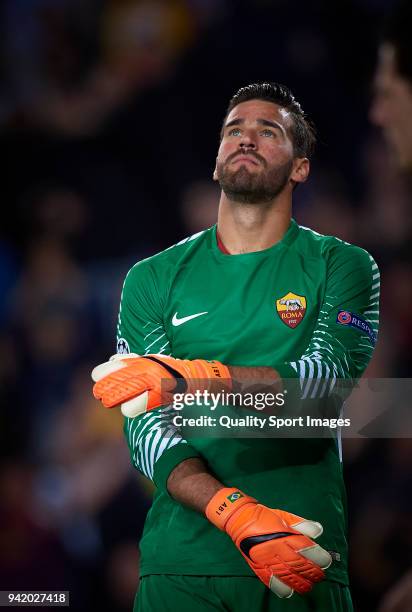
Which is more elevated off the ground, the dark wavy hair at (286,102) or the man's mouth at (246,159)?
the dark wavy hair at (286,102)

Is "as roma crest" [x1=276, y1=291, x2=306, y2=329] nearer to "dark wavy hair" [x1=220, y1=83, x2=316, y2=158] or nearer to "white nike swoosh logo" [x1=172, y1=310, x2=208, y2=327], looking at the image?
"white nike swoosh logo" [x1=172, y1=310, x2=208, y2=327]

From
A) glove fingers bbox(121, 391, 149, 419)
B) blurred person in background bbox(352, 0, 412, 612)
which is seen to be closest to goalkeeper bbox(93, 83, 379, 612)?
glove fingers bbox(121, 391, 149, 419)

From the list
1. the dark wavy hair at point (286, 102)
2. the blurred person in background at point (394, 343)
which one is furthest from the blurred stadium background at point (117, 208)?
the dark wavy hair at point (286, 102)

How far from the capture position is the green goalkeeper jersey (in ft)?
7.52

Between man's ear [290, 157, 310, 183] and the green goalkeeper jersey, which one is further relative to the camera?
man's ear [290, 157, 310, 183]

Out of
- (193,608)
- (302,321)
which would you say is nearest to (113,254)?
(302,321)

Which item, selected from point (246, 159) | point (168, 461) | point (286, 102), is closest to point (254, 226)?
point (246, 159)

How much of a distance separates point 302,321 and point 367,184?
5.96 ft

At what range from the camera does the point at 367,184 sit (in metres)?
4.10

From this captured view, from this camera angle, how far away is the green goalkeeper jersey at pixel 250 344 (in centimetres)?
229

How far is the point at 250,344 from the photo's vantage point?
2.45m

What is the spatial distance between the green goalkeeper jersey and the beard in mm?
146

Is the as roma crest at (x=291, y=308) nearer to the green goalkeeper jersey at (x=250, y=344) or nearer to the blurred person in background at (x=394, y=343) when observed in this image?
the green goalkeeper jersey at (x=250, y=344)

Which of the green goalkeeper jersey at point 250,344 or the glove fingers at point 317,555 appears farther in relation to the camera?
the green goalkeeper jersey at point 250,344
